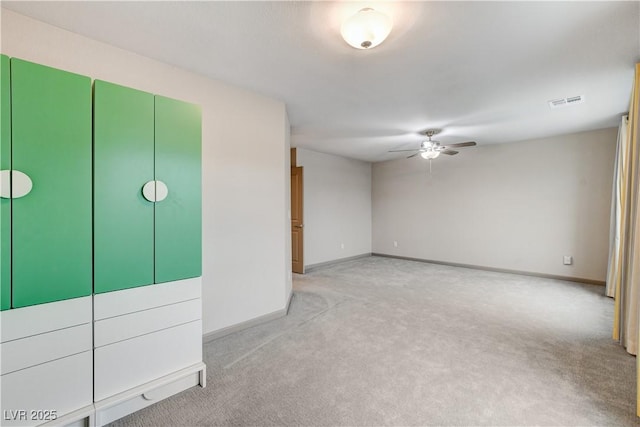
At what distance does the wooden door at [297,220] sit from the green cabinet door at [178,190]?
3.33 metres

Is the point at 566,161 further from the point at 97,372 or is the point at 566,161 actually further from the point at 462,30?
the point at 97,372

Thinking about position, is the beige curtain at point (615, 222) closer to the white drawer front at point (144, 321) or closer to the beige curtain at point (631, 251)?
the beige curtain at point (631, 251)

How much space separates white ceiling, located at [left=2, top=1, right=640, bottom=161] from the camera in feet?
5.69

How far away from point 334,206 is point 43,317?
536 cm

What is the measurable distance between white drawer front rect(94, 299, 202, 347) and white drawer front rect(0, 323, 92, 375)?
65mm

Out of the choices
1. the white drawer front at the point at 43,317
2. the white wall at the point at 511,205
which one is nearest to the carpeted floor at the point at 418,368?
the white drawer front at the point at 43,317

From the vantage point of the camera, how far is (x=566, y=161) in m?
4.69

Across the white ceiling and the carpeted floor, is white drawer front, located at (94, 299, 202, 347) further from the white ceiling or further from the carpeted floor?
the white ceiling

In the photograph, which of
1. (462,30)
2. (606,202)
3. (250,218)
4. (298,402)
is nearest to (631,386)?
(298,402)

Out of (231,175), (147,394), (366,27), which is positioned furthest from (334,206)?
(147,394)

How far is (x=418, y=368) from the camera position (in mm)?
2145

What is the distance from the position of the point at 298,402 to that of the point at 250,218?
1.80 m

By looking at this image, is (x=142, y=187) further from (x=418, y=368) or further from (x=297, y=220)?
(x=297, y=220)

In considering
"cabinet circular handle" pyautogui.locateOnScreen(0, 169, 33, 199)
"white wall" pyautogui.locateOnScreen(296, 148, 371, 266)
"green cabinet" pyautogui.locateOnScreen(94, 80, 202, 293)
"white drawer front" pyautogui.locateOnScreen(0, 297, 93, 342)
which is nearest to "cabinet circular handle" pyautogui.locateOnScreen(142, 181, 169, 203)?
"green cabinet" pyautogui.locateOnScreen(94, 80, 202, 293)
